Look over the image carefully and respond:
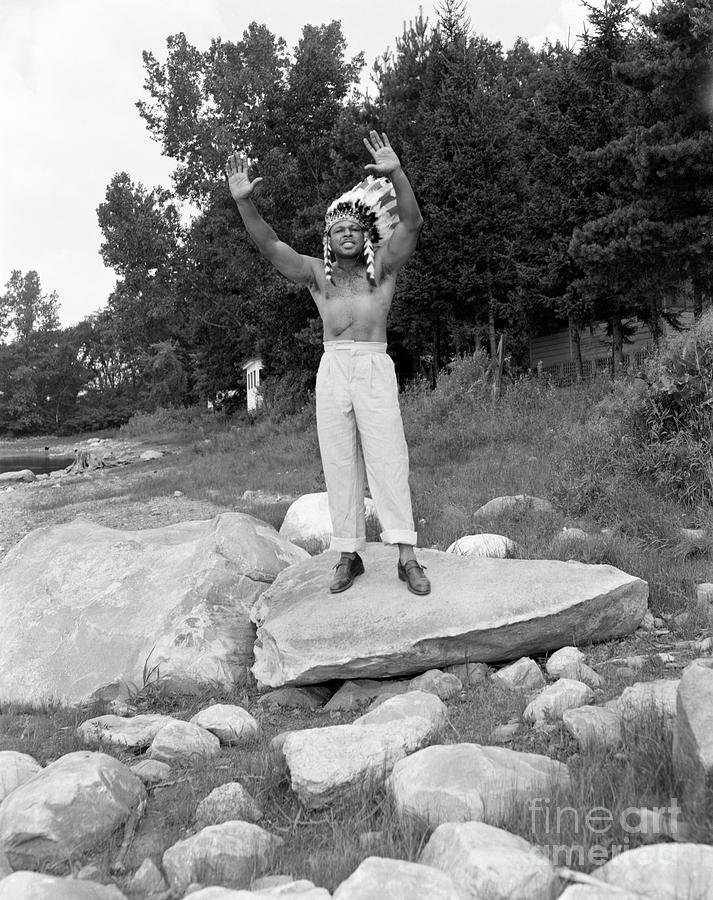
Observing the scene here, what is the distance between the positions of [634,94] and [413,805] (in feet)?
60.1

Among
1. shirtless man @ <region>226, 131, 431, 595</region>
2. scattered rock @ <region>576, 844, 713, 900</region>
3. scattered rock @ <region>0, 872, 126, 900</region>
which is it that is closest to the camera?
scattered rock @ <region>576, 844, 713, 900</region>

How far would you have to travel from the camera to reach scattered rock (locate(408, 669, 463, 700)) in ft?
13.5

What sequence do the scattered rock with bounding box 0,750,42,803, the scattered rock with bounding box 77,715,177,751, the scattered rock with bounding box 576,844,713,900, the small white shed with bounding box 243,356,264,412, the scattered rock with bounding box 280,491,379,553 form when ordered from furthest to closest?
the small white shed with bounding box 243,356,264,412
the scattered rock with bounding box 280,491,379,553
the scattered rock with bounding box 77,715,177,751
the scattered rock with bounding box 0,750,42,803
the scattered rock with bounding box 576,844,713,900

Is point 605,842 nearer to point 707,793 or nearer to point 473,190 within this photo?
point 707,793

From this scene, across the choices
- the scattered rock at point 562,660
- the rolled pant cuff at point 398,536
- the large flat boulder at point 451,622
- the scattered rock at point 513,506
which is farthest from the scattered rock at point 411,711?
the scattered rock at point 513,506

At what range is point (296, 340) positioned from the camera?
1029 inches

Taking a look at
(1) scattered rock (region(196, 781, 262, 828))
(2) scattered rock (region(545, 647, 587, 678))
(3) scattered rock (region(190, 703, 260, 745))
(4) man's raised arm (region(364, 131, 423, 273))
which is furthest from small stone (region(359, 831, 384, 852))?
(4) man's raised arm (region(364, 131, 423, 273))

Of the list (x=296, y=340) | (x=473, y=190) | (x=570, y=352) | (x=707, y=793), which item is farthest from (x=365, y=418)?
(x=570, y=352)

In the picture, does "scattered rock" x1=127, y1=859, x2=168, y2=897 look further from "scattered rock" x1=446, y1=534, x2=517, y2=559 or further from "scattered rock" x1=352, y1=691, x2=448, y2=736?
"scattered rock" x1=446, y1=534, x2=517, y2=559

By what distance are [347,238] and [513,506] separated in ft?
11.5

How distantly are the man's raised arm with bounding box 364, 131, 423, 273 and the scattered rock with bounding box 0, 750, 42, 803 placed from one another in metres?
3.28

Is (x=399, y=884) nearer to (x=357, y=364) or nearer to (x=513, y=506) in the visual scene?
(x=357, y=364)

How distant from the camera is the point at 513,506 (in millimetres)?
7500

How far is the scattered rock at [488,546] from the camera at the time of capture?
20.3 ft
